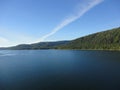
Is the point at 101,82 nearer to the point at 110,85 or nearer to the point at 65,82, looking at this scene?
the point at 110,85

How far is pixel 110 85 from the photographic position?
4444cm

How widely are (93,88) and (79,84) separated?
4969 millimetres

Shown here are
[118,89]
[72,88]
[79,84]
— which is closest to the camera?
[118,89]

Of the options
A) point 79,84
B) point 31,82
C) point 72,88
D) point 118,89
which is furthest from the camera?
point 31,82

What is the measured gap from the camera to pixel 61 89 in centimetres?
4219

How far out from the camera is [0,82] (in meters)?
51.2

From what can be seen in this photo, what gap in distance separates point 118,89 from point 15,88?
977 inches

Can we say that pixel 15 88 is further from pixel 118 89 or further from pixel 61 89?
pixel 118 89

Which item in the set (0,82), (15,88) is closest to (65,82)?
(15,88)

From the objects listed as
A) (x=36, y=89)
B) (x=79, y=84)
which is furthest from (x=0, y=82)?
(x=79, y=84)

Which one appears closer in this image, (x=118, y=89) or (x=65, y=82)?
(x=118, y=89)

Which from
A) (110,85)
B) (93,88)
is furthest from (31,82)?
(110,85)

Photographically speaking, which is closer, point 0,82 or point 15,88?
point 15,88

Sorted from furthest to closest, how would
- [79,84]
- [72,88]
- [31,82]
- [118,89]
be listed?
[31,82] < [79,84] < [72,88] < [118,89]
